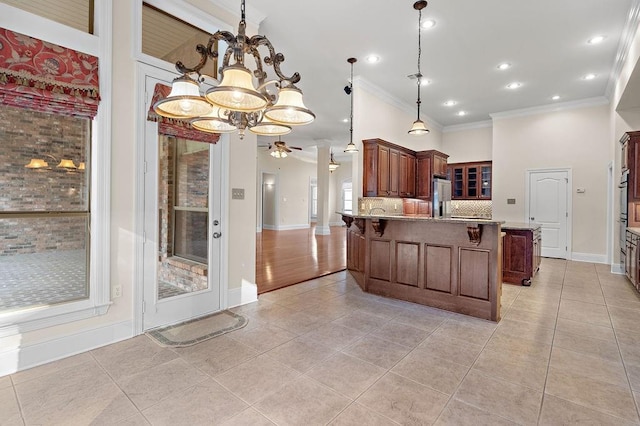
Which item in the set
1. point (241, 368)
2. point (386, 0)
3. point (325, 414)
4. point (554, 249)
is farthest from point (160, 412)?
point (554, 249)

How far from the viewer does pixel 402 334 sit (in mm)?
3031

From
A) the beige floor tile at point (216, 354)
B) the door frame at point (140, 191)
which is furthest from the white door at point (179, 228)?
the beige floor tile at point (216, 354)

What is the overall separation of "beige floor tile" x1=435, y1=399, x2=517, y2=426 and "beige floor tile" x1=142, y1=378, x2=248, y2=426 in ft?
3.93

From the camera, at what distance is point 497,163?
7.76 m

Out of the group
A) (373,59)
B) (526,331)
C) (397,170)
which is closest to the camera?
(526,331)

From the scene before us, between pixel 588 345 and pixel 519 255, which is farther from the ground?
pixel 519 255

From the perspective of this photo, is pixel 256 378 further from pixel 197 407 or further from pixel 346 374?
pixel 346 374

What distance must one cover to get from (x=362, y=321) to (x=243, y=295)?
146 centimetres

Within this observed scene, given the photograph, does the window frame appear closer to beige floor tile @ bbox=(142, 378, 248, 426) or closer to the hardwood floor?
beige floor tile @ bbox=(142, 378, 248, 426)

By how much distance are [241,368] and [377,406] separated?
3.39ft

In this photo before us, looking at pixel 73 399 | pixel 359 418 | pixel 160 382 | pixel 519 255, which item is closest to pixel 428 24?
pixel 519 255

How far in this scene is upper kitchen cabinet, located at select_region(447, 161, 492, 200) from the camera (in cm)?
837

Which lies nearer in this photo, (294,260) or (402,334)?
(402,334)

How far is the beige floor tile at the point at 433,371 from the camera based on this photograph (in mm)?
2197
